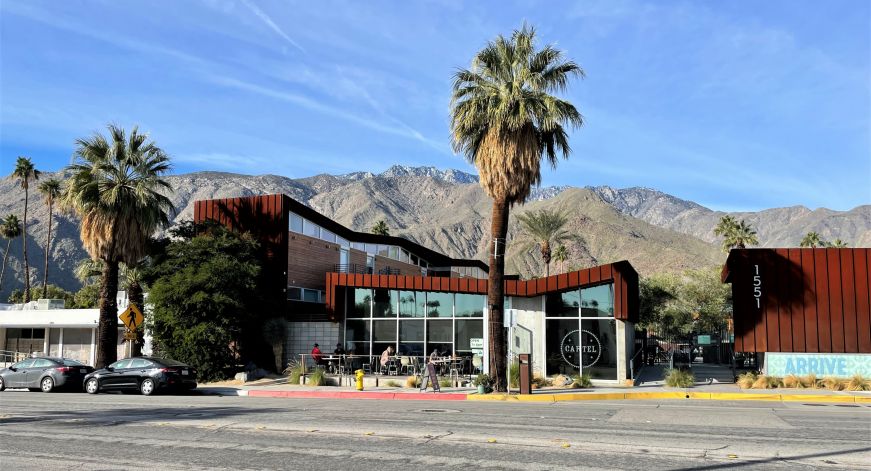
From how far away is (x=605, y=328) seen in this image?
87.2 ft

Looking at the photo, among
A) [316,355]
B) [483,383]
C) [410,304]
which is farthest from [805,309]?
[316,355]

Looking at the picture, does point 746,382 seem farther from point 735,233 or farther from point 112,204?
point 735,233

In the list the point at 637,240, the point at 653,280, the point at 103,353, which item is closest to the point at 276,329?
the point at 103,353

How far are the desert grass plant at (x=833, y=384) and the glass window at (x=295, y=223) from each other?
905 inches

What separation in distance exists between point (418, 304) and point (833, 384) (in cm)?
1586

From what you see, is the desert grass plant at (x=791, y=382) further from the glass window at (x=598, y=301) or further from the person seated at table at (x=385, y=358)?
the person seated at table at (x=385, y=358)

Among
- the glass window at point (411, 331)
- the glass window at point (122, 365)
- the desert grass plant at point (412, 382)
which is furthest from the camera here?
the glass window at point (411, 331)

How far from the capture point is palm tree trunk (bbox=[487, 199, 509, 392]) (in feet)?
75.2

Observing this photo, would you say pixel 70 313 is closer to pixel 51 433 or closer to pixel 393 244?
pixel 393 244

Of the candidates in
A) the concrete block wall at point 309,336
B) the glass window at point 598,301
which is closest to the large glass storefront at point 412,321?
the concrete block wall at point 309,336

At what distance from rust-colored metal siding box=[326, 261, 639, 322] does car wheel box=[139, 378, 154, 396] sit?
8.94 meters

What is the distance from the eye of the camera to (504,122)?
77.3 ft

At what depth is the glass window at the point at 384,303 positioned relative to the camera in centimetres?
3064

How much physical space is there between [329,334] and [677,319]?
28.8 metres
